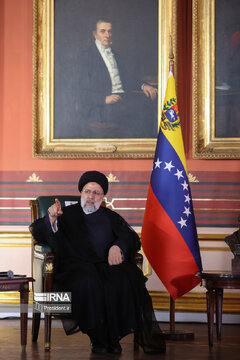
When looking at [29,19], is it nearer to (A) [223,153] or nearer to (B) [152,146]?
(B) [152,146]

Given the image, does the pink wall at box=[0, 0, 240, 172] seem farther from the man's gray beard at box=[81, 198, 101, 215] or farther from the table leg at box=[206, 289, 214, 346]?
the table leg at box=[206, 289, 214, 346]

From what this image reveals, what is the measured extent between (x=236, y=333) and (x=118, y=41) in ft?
9.97

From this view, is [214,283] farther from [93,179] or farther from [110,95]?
[110,95]

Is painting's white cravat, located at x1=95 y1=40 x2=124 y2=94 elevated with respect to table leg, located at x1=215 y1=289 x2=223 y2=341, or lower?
elevated

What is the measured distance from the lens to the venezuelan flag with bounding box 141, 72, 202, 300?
5.42m

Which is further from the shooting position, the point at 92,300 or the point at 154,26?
the point at 154,26

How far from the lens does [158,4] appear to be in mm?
6562

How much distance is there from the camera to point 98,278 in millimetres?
4793

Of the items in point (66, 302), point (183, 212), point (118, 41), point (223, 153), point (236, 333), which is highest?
point (118, 41)

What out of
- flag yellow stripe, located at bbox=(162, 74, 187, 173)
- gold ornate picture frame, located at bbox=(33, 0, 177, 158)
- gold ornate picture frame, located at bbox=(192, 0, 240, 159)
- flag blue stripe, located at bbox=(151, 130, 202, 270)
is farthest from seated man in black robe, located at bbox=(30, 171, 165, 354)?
gold ornate picture frame, located at bbox=(192, 0, 240, 159)

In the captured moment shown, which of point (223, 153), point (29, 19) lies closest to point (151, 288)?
point (223, 153)

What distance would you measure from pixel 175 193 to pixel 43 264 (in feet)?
4.05

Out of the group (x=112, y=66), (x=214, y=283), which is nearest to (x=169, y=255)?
(x=214, y=283)

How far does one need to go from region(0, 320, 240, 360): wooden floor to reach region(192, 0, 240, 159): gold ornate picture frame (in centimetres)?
181
